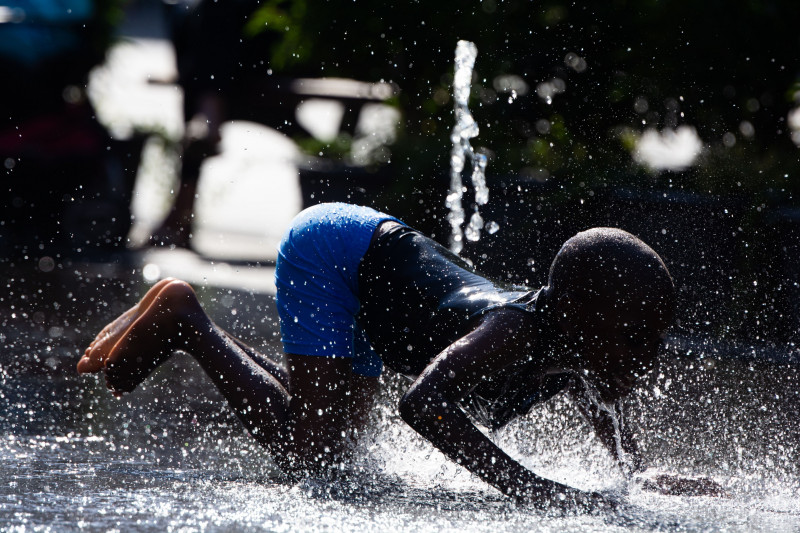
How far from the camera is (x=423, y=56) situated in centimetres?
732

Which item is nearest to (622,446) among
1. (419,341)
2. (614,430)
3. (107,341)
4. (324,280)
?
(614,430)

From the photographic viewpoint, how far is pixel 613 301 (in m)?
2.91

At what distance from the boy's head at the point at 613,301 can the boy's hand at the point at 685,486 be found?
427mm

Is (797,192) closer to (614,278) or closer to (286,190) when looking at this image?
(614,278)

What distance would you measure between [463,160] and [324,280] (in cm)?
350

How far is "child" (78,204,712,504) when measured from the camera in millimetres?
2945

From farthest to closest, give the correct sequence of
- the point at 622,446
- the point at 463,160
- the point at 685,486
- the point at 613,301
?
1. the point at 463,160
2. the point at 622,446
3. the point at 685,486
4. the point at 613,301

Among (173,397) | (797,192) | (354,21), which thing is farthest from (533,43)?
(173,397)

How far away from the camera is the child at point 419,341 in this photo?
295 cm

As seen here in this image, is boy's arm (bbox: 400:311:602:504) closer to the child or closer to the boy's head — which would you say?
the child

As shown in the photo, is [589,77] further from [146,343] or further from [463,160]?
[146,343]

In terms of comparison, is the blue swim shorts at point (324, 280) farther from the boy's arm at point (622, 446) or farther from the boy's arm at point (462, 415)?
the boy's arm at point (622, 446)

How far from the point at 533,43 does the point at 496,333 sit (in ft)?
14.5

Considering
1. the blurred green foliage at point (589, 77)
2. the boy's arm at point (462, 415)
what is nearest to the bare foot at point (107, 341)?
the boy's arm at point (462, 415)
